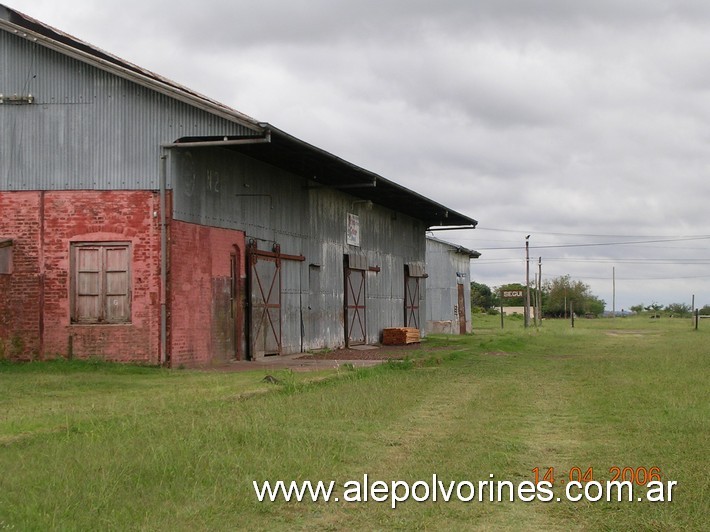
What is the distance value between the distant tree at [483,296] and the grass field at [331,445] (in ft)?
311

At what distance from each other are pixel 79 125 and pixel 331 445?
12794mm

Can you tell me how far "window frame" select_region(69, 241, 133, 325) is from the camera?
18.8 m

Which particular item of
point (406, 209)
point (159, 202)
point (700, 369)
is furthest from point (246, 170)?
point (406, 209)

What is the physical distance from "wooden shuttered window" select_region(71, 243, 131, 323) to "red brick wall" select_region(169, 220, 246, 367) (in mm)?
996


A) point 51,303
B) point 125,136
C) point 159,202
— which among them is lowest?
point 51,303

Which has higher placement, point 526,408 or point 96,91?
point 96,91

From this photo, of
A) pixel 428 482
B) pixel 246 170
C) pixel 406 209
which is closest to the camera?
pixel 428 482

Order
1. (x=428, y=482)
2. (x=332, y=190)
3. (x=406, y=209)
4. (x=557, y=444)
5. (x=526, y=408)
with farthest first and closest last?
(x=406, y=209) < (x=332, y=190) < (x=526, y=408) < (x=557, y=444) < (x=428, y=482)

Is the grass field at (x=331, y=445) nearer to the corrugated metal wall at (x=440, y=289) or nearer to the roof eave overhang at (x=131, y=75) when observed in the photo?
the roof eave overhang at (x=131, y=75)

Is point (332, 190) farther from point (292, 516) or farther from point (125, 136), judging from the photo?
point (292, 516)

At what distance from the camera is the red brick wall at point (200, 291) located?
18.9 metres

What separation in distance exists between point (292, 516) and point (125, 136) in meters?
14.2

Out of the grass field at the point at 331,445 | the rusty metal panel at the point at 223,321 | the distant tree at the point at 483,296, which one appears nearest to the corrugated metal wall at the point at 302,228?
the rusty metal panel at the point at 223,321

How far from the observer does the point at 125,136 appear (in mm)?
19031
